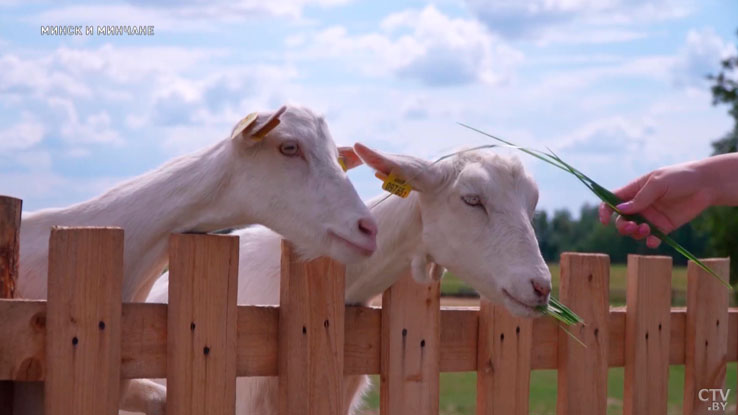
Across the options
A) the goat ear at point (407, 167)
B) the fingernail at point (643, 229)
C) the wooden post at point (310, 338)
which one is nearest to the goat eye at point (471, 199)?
the goat ear at point (407, 167)

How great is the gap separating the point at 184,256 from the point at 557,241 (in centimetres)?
5263

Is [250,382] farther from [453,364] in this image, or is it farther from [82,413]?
[82,413]

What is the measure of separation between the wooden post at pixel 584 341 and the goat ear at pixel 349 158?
0.92 metres

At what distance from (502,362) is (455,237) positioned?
49 cm

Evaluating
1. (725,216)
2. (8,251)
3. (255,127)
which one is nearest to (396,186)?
(255,127)

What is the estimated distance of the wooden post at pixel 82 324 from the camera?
8.39ft

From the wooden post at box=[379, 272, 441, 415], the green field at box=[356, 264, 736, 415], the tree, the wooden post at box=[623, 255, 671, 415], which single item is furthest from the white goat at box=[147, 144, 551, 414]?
the tree

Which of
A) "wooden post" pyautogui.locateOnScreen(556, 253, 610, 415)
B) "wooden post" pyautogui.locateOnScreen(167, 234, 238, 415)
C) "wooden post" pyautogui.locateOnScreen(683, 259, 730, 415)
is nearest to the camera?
"wooden post" pyautogui.locateOnScreen(167, 234, 238, 415)

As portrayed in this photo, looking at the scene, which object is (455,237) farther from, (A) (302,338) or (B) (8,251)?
(B) (8,251)

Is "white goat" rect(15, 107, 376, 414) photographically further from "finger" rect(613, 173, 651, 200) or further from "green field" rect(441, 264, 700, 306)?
"green field" rect(441, 264, 700, 306)

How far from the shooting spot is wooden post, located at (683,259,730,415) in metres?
4.11

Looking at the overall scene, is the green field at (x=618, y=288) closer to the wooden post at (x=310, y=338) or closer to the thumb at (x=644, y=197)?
the thumb at (x=644, y=197)

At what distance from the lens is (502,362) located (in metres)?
3.41

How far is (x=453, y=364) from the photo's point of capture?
336 cm
